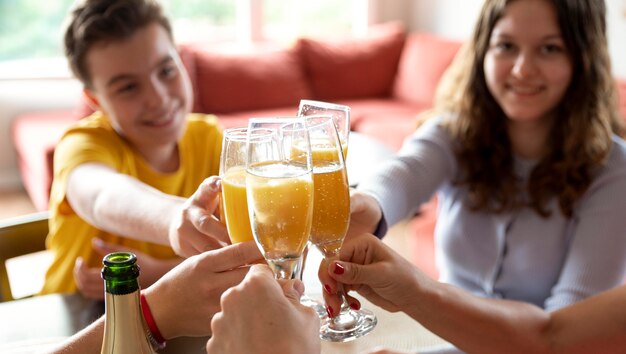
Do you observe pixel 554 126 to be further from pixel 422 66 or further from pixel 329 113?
pixel 422 66

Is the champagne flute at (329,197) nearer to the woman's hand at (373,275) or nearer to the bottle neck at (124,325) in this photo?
the woman's hand at (373,275)

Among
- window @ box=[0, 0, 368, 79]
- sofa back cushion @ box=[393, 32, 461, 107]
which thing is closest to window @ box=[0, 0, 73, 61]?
window @ box=[0, 0, 368, 79]

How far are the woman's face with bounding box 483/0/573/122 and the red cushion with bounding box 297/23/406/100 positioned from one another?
308 cm

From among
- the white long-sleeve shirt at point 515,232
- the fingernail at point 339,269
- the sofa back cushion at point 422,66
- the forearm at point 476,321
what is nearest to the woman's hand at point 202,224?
the fingernail at point 339,269

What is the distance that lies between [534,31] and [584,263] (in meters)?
0.58

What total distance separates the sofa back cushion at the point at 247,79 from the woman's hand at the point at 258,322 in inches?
144

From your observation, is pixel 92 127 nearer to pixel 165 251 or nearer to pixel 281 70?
pixel 165 251

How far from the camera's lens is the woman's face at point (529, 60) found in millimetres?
1708

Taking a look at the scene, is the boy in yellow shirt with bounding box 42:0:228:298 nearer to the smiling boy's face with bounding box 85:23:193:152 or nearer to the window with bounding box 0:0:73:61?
the smiling boy's face with bounding box 85:23:193:152

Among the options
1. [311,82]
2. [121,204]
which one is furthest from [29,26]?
[121,204]

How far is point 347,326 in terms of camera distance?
1219mm

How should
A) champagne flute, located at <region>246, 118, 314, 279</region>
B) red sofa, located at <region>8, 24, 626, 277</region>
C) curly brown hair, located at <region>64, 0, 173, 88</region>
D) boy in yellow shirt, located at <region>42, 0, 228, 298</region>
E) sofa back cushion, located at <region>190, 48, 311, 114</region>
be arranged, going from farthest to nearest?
sofa back cushion, located at <region>190, 48, 311, 114</region>
red sofa, located at <region>8, 24, 626, 277</region>
curly brown hair, located at <region>64, 0, 173, 88</region>
boy in yellow shirt, located at <region>42, 0, 228, 298</region>
champagne flute, located at <region>246, 118, 314, 279</region>

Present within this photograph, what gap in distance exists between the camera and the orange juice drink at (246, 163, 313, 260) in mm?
1003

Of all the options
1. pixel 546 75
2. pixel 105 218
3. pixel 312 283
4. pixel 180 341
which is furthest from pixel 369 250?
pixel 546 75
